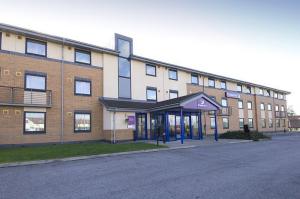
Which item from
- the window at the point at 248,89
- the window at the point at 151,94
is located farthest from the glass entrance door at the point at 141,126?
the window at the point at 248,89

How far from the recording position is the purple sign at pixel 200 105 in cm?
1921

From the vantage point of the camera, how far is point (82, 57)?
64.3 feet

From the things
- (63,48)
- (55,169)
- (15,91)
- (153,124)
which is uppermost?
(63,48)

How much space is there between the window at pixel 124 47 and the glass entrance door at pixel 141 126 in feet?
19.8

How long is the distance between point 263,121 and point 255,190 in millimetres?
36012

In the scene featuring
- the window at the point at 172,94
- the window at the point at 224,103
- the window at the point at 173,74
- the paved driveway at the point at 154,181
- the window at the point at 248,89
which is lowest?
the paved driveway at the point at 154,181

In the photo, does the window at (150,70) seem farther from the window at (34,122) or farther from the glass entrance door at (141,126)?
the window at (34,122)

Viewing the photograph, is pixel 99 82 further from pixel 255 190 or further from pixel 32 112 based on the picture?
pixel 255 190

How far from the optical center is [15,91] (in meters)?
15.7

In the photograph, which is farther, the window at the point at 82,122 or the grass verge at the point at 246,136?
the grass verge at the point at 246,136

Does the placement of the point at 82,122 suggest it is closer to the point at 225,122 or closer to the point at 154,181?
the point at 154,181

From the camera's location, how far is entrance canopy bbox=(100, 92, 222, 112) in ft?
61.4

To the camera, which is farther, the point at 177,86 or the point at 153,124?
the point at 177,86

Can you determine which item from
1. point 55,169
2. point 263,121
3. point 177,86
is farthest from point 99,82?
point 263,121
